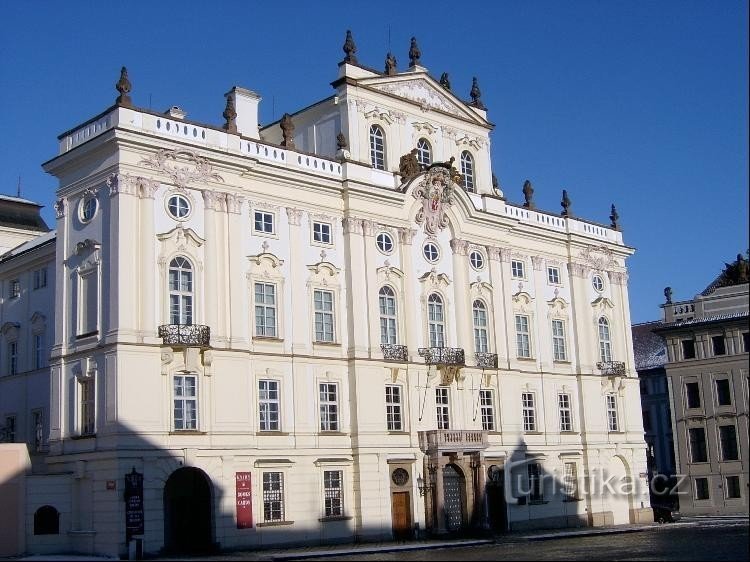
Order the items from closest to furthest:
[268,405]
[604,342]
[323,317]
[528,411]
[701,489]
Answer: [268,405] → [323,317] → [528,411] → [604,342] → [701,489]

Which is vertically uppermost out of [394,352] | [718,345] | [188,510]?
[718,345]

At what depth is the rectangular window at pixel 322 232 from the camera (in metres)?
46.1

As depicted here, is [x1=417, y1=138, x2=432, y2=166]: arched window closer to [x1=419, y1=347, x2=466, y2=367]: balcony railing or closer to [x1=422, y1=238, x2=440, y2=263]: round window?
[x1=422, y1=238, x2=440, y2=263]: round window

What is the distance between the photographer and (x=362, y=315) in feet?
152

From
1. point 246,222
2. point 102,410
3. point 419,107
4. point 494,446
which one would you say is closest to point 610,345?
point 494,446

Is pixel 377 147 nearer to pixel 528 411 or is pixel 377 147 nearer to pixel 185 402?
pixel 528 411

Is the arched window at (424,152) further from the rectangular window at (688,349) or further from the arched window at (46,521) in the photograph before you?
the rectangular window at (688,349)

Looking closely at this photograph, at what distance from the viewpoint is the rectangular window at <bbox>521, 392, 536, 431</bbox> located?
2134 inches

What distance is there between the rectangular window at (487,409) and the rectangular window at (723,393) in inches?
1018

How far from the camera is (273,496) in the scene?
138 ft

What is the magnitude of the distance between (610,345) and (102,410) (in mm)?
32893

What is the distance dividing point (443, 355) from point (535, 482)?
31.8 feet

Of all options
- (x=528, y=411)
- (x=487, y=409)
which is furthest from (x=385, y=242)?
(x=528, y=411)

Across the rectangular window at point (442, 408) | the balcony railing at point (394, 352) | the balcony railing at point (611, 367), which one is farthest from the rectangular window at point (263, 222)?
the balcony railing at point (611, 367)
